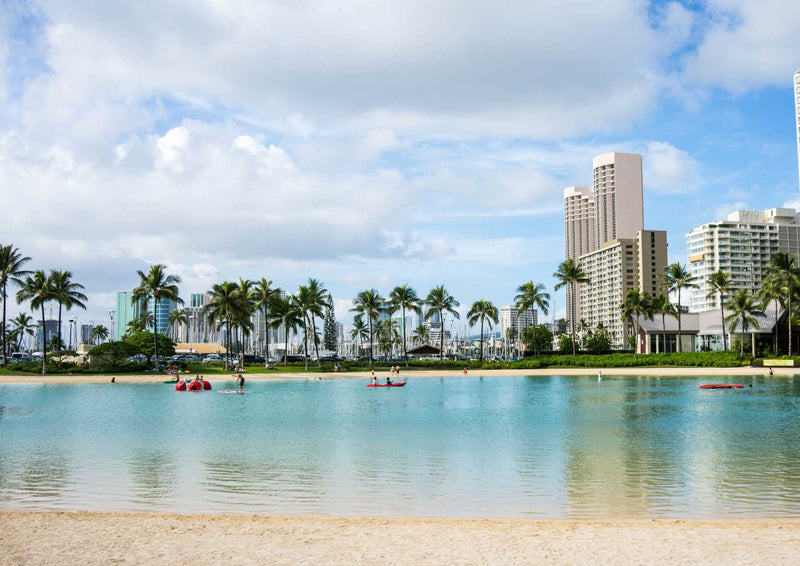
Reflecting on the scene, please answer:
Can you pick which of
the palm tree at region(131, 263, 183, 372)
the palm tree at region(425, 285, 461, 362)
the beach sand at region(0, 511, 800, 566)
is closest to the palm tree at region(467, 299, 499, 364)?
the palm tree at region(425, 285, 461, 362)

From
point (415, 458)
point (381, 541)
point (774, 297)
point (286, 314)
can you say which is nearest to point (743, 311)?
point (774, 297)

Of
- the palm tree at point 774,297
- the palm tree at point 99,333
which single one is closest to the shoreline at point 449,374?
the palm tree at point 774,297

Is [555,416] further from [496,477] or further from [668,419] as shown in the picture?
[496,477]

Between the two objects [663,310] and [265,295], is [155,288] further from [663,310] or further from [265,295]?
[663,310]

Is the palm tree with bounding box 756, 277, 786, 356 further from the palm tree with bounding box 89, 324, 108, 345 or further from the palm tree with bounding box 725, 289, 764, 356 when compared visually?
the palm tree with bounding box 89, 324, 108, 345

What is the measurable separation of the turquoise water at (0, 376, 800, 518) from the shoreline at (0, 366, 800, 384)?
2936cm

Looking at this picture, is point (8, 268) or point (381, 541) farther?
point (8, 268)

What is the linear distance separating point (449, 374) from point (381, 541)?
7476 cm

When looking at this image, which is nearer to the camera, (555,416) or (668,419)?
(668,419)

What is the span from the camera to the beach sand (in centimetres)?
1001

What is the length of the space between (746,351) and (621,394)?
154ft

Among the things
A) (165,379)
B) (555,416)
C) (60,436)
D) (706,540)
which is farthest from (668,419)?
(165,379)

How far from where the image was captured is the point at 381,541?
440 inches

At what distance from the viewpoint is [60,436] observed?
27.9 metres
